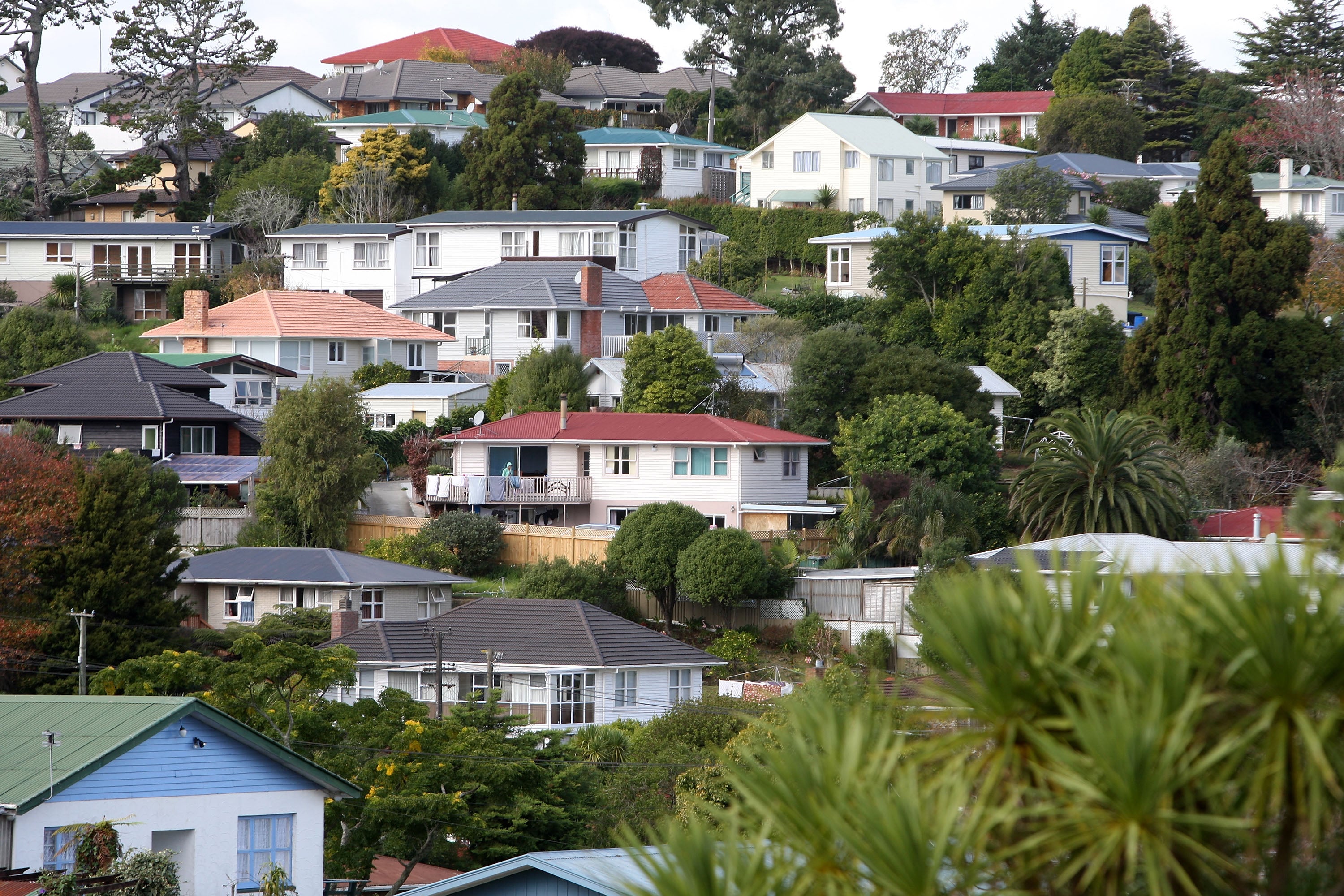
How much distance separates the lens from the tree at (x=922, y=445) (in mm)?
52188

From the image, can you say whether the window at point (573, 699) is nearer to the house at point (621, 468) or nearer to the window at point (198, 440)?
the house at point (621, 468)

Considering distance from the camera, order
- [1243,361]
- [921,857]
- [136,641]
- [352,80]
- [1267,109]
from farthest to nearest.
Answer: [352,80]
[1267,109]
[1243,361]
[136,641]
[921,857]

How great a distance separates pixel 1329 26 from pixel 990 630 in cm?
10161

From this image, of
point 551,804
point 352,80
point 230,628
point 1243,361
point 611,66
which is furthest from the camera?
point 611,66

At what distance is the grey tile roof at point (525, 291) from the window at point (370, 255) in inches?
236

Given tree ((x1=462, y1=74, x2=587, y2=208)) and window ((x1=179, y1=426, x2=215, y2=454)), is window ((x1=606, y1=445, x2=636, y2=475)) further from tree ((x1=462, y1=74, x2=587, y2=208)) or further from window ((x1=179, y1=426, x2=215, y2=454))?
tree ((x1=462, y1=74, x2=587, y2=208))

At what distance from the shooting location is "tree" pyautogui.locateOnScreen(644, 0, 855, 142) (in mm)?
102750

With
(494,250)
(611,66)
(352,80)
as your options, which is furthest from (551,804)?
(611,66)

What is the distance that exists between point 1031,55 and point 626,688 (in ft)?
296

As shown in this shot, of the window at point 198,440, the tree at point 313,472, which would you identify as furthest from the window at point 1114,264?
the window at point 198,440

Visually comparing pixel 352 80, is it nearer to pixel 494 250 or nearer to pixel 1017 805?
pixel 494 250

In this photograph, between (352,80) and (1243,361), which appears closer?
(1243,361)

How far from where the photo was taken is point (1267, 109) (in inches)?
3703

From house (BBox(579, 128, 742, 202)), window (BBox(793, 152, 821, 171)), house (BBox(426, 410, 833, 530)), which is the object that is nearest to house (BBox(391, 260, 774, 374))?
house (BBox(426, 410, 833, 530))
